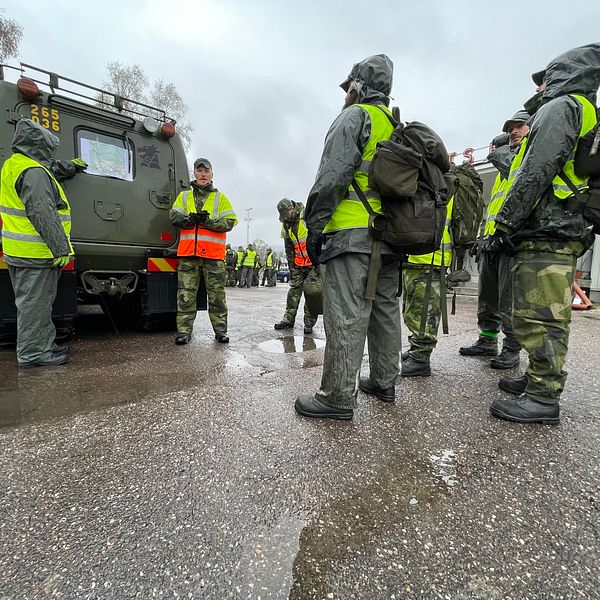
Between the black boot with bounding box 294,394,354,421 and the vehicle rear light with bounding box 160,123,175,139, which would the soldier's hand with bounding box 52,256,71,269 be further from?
the black boot with bounding box 294,394,354,421

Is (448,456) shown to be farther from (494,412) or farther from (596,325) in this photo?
(596,325)

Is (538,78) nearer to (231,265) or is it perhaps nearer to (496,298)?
(496,298)

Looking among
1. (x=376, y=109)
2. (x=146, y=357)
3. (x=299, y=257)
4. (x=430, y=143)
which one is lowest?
(x=146, y=357)

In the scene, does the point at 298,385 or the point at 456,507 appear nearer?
the point at 456,507

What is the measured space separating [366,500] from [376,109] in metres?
2.08

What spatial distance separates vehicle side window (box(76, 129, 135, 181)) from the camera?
3.93m

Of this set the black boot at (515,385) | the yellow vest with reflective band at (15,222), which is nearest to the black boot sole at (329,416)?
the black boot at (515,385)

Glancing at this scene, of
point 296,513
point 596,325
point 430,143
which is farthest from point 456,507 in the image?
point 596,325

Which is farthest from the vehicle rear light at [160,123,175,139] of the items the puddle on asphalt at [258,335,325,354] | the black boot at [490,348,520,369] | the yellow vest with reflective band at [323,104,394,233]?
the black boot at [490,348,520,369]

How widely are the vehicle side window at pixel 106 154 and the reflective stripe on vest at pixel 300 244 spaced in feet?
7.32

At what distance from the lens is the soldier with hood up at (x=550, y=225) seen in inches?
77.3

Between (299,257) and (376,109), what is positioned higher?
(376,109)

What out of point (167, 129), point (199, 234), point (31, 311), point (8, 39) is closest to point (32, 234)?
point (31, 311)

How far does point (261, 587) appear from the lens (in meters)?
1.00
